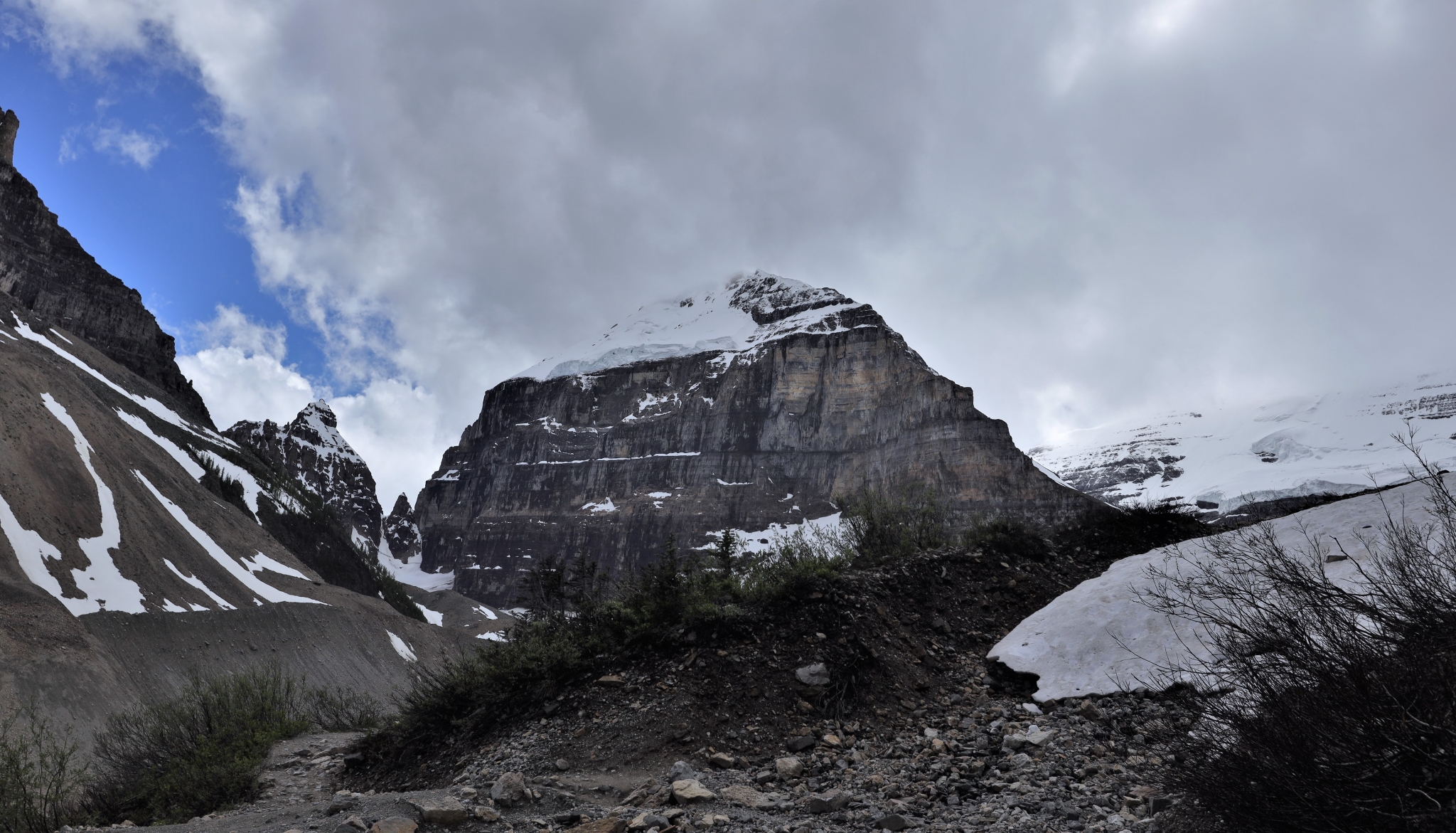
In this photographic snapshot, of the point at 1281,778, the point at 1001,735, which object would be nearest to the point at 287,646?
the point at 1001,735

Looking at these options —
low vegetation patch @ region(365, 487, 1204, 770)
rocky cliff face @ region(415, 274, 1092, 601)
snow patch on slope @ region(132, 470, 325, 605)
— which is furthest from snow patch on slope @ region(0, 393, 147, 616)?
rocky cliff face @ region(415, 274, 1092, 601)

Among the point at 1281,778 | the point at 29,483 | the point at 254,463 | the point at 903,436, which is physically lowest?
the point at 1281,778

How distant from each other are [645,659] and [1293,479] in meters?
243

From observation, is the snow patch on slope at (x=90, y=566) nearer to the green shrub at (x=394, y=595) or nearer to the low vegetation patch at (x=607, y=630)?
the low vegetation patch at (x=607, y=630)

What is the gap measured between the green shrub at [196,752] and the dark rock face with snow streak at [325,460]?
169 meters

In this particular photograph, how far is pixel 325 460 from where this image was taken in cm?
18138

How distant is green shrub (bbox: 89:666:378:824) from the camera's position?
1060cm

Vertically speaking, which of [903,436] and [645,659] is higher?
[903,436]

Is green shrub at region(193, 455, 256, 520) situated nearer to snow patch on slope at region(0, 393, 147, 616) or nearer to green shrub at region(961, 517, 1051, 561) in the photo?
snow patch on slope at region(0, 393, 147, 616)

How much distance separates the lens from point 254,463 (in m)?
71.1


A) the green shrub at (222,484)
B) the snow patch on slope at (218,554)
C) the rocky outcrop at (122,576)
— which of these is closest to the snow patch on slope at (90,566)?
the rocky outcrop at (122,576)

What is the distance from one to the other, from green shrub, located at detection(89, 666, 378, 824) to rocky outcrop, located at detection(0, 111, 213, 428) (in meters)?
66.3

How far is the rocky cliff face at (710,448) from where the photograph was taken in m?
127

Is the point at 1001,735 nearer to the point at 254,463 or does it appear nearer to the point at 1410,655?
→ the point at 1410,655
